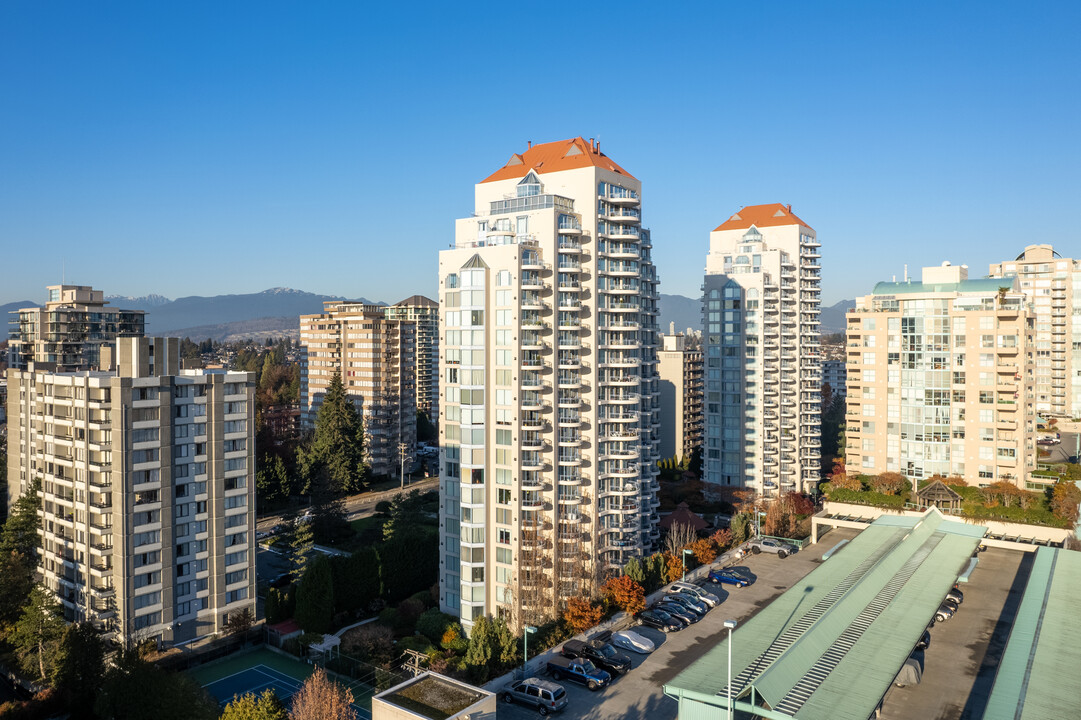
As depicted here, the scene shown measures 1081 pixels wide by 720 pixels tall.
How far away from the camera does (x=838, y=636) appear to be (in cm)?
3800

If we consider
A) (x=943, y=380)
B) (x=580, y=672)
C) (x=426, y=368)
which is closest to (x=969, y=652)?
(x=580, y=672)

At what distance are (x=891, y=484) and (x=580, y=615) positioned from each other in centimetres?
4035

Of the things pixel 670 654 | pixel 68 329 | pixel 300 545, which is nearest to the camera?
pixel 670 654

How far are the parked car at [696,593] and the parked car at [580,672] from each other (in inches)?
521

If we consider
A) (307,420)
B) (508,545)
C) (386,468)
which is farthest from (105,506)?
(307,420)

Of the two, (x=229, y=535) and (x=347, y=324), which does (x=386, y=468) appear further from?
(x=229, y=535)

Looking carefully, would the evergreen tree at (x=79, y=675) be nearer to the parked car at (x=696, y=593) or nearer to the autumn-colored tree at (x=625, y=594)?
the autumn-colored tree at (x=625, y=594)

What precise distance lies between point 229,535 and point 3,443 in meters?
49.4

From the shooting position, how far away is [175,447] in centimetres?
4903

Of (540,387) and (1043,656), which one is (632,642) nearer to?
(540,387)

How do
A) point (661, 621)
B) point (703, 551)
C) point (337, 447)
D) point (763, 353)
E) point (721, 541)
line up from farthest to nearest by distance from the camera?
point (337, 447) < point (763, 353) < point (721, 541) < point (703, 551) < point (661, 621)

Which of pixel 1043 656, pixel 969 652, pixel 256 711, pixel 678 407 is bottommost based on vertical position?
pixel 969 652

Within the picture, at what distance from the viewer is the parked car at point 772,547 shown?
67.1 metres

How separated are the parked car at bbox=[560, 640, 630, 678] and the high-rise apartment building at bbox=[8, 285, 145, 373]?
224 ft
